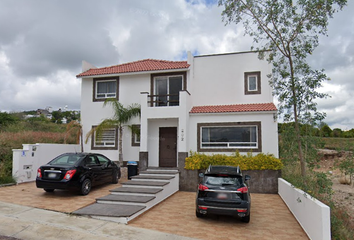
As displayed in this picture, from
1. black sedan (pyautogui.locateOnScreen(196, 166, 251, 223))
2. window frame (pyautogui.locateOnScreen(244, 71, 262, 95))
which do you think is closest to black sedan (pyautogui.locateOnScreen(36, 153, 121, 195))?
black sedan (pyautogui.locateOnScreen(196, 166, 251, 223))

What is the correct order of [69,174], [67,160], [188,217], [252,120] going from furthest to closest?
1. [252,120]
2. [67,160]
3. [69,174]
4. [188,217]

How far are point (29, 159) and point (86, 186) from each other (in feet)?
14.3

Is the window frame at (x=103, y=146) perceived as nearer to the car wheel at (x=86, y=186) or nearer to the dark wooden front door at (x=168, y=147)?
the dark wooden front door at (x=168, y=147)

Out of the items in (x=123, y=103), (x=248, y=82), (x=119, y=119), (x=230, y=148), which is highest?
(x=248, y=82)

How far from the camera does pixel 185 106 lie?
13203mm

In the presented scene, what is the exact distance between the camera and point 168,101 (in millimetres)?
14188

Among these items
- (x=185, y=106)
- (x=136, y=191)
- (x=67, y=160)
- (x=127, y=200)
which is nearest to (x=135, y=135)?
(x=185, y=106)

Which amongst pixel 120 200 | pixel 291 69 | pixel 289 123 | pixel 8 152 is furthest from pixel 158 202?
pixel 8 152

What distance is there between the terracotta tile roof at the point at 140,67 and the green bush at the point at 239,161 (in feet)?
17.5

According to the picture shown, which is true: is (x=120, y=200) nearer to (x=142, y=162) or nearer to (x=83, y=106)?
(x=142, y=162)

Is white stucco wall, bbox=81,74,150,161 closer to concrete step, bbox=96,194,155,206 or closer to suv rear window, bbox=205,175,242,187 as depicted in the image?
concrete step, bbox=96,194,155,206

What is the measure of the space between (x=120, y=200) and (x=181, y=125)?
556cm

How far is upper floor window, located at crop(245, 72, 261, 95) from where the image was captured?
1432cm

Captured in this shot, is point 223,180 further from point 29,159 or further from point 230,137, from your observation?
point 29,159
